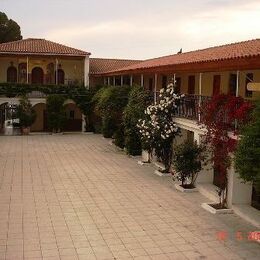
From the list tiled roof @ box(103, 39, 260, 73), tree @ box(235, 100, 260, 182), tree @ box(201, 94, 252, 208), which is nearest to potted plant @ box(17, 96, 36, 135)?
tiled roof @ box(103, 39, 260, 73)

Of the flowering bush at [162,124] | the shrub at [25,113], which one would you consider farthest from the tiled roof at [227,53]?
the shrub at [25,113]

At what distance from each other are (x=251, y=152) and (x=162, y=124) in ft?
27.0

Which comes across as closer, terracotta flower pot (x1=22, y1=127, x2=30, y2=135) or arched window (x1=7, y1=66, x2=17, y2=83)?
terracotta flower pot (x1=22, y1=127, x2=30, y2=135)

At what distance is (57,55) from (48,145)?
10434mm

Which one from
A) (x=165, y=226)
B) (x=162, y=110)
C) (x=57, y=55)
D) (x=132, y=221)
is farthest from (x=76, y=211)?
(x=57, y=55)

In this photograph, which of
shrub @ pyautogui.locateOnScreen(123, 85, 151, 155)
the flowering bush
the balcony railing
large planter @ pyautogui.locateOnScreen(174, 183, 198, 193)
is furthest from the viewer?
shrub @ pyautogui.locateOnScreen(123, 85, 151, 155)

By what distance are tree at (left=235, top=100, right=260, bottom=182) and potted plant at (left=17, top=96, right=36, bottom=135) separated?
2340 cm

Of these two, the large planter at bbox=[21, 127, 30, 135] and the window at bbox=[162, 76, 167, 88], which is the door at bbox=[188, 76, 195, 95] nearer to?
the window at bbox=[162, 76, 167, 88]

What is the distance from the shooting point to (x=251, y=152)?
9.70m

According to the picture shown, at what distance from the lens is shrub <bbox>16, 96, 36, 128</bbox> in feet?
102

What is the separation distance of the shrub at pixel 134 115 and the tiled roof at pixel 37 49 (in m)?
13.8

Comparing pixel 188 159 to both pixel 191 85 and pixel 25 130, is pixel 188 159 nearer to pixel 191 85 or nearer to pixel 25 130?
pixel 191 85

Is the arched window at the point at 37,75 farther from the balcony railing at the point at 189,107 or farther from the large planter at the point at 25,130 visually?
the balcony railing at the point at 189,107

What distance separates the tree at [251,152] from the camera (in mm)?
9617
